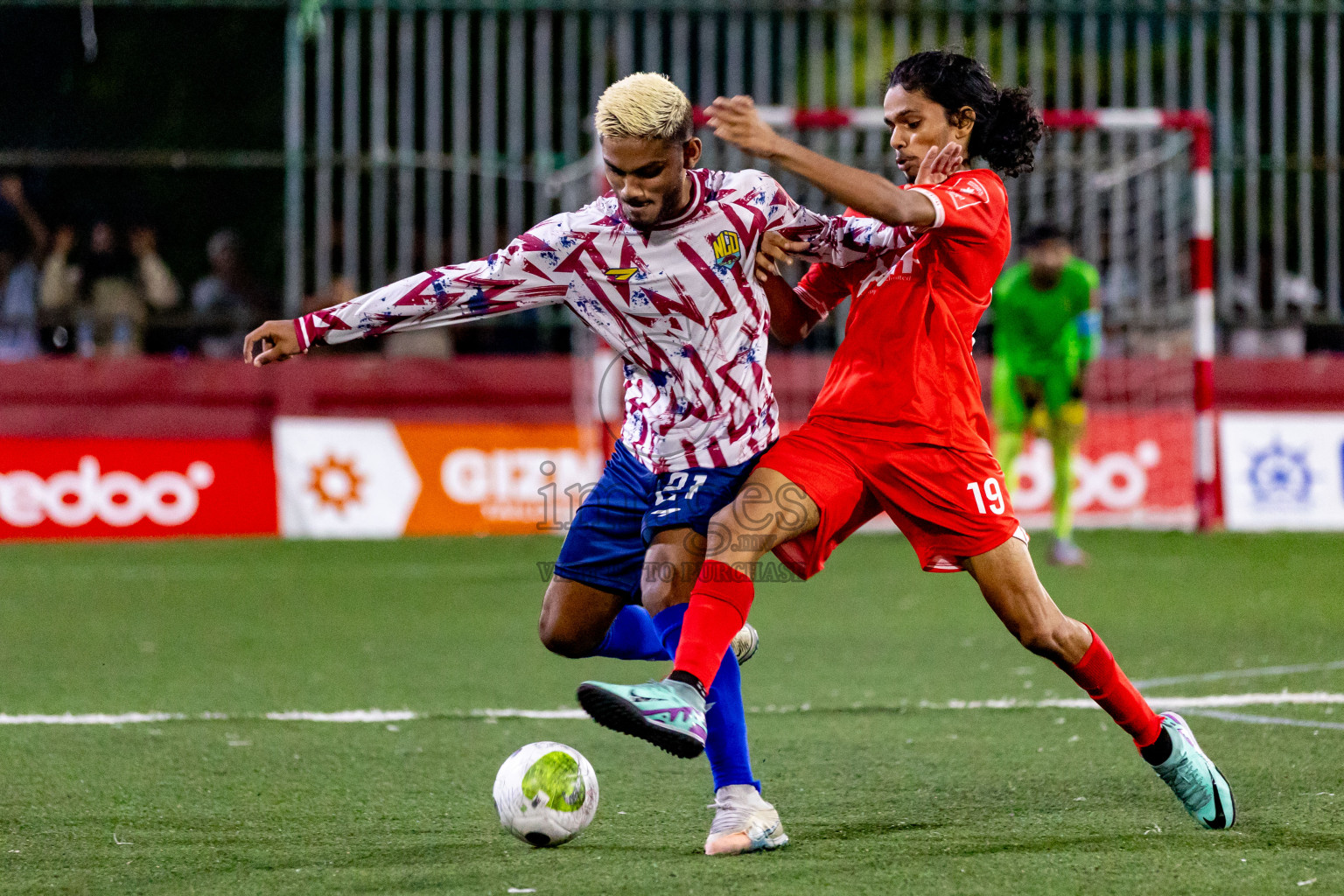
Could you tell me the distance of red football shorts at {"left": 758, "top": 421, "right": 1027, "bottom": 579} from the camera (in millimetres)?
4055

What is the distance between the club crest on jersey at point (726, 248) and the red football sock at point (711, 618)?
2.31 ft

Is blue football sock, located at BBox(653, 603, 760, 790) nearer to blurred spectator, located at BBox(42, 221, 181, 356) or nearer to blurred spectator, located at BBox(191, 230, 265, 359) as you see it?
blurred spectator, located at BBox(191, 230, 265, 359)

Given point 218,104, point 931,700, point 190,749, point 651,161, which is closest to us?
point 651,161

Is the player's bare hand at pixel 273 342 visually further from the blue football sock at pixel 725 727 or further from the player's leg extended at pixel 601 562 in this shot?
the blue football sock at pixel 725 727

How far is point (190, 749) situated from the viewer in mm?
5082

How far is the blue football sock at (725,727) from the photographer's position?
400cm

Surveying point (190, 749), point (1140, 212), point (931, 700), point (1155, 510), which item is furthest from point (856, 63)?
point (190, 749)

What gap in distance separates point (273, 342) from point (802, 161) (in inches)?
52.8

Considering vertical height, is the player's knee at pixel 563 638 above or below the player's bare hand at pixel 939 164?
below

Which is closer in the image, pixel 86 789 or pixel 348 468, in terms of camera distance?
pixel 86 789

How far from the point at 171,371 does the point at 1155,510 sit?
7.23m

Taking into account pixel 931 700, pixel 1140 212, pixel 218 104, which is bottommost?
pixel 931 700

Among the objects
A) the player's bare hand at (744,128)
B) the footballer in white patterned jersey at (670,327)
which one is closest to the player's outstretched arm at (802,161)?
the player's bare hand at (744,128)

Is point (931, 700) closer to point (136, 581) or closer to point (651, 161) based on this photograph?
point (651, 161)
